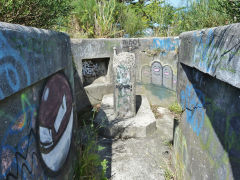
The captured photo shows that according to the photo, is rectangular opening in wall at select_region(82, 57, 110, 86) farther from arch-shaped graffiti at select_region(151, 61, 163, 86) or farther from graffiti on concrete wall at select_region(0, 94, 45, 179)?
graffiti on concrete wall at select_region(0, 94, 45, 179)

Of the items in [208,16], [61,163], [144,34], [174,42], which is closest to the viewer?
[61,163]

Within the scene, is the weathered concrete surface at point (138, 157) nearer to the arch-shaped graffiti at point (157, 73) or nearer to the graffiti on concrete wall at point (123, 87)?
the graffiti on concrete wall at point (123, 87)

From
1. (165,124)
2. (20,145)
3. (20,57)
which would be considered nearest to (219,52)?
(20,57)

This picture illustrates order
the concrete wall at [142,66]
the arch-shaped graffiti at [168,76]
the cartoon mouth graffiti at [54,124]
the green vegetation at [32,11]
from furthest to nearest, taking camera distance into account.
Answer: the arch-shaped graffiti at [168,76]
the concrete wall at [142,66]
the green vegetation at [32,11]
the cartoon mouth graffiti at [54,124]

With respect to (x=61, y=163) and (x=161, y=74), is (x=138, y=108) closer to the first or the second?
(x=161, y=74)

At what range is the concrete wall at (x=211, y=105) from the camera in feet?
3.60

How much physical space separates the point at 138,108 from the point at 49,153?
395 cm

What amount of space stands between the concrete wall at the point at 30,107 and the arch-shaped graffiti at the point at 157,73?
15.3ft

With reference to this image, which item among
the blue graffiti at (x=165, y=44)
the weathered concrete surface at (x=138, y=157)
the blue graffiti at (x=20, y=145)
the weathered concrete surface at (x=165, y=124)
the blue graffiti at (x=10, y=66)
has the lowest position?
the weathered concrete surface at (x=138, y=157)

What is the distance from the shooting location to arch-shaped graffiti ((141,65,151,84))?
250 inches

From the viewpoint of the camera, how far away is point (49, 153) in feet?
5.09

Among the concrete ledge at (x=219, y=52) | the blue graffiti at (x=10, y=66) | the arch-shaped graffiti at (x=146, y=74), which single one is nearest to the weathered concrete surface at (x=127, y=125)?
the arch-shaped graffiti at (x=146, y=74)

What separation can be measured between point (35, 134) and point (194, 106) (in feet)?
5.71

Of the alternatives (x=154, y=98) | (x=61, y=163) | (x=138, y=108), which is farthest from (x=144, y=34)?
(x=61, y=163)
